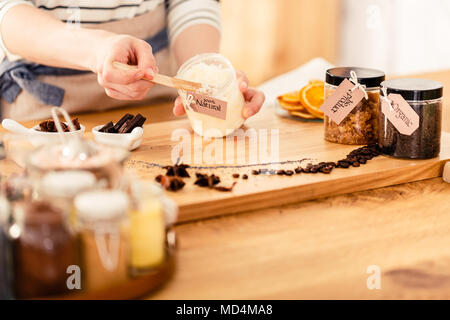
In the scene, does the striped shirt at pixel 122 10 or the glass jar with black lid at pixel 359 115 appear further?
the striped shirt at pixel 122 10

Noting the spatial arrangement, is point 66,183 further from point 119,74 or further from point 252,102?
point 252,102

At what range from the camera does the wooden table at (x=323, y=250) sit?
3.14ft

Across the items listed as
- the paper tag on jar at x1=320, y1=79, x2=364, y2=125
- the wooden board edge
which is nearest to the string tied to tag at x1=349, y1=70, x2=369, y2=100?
the paper tag on jar at x1=320, y1=79, x2=364, y2=125

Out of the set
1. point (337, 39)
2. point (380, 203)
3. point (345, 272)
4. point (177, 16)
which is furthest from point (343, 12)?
point (345, 272)

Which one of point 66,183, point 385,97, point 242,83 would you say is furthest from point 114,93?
point 66,183

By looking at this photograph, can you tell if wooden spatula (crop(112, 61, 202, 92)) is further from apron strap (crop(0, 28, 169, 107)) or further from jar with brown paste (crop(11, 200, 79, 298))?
jar with brown paste (crop(11, 200, 79, 298))

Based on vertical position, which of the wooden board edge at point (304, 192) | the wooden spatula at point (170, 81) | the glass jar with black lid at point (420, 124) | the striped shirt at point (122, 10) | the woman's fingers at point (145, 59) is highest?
the striped shirt at point (122, 10)

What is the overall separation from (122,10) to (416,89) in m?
1.01

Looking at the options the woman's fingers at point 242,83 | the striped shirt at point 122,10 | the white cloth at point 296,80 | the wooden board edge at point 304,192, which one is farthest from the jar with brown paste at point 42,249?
the white cloth at point 296,80

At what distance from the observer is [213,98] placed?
1646 mm

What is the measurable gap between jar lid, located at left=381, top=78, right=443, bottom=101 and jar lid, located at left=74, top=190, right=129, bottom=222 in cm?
85

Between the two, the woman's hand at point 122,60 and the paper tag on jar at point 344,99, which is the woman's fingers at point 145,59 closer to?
the woman's hand at point 122,60
